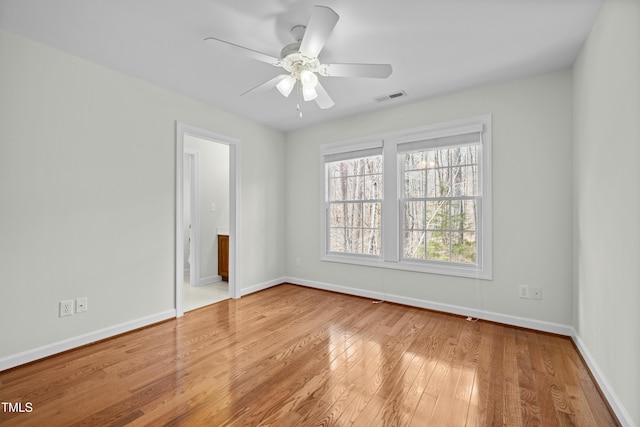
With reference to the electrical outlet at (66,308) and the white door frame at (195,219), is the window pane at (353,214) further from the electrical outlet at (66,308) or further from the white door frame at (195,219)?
the electrical outlet at (66,308)

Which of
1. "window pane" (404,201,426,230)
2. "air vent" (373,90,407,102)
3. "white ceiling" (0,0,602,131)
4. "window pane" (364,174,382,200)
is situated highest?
"air vent" (373,90,407,102)

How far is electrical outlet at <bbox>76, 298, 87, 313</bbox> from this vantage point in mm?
2493

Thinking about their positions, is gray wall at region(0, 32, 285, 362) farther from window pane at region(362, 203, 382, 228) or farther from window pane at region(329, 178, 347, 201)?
window pane at region(362, 203, 382, 228)

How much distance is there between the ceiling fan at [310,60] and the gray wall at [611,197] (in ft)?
4.29

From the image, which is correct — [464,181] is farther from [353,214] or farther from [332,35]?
[332,35]

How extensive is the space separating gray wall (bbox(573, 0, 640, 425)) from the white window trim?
758mm

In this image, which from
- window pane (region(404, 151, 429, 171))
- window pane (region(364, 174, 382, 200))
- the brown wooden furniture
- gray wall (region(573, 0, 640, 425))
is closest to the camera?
gray wall (region(573, 0, 640, 425))

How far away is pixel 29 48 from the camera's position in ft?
7.32

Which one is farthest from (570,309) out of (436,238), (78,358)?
(78,358)

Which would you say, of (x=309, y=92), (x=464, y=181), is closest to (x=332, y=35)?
(x=309, y=92)

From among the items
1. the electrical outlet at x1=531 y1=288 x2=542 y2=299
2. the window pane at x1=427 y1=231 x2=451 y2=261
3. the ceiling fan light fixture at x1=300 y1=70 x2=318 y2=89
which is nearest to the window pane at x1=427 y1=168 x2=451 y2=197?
the window pane at x1=427 y1=231 x2=451 y2=261

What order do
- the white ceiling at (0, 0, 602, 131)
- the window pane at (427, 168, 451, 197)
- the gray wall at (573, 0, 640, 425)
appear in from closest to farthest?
1. the gray wall at (573, 0, 640, 425)
2. the white ceiling at (0, 0, 602, 131)
3. the window pane at (427, 168, 451, 197)

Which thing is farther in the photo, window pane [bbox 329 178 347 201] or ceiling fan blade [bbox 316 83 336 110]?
window pane [bbox 329 178 347 201]

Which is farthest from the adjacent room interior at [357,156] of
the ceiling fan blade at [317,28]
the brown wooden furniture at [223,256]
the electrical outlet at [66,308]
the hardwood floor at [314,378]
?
the brown wooden furniture at [223,256]
